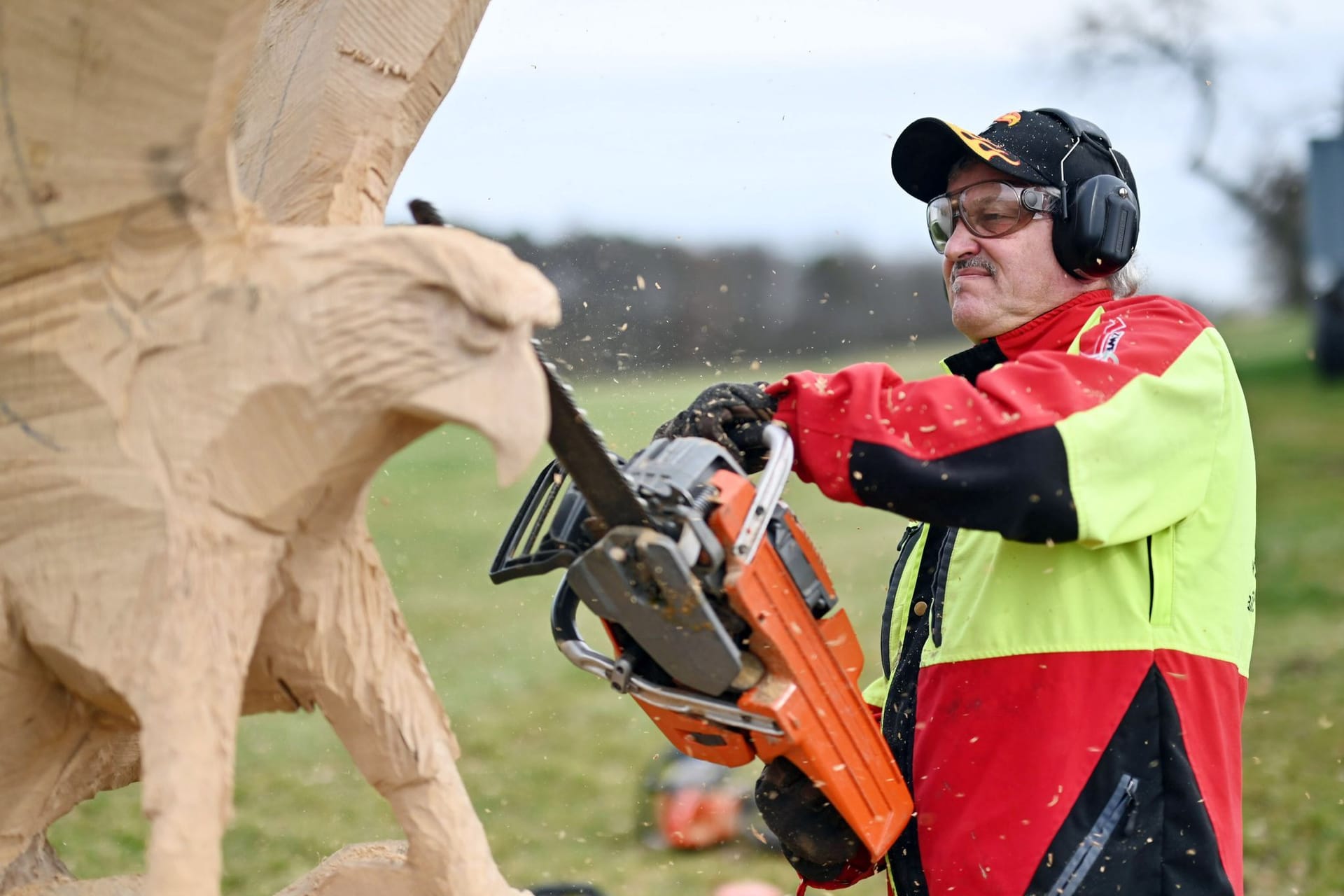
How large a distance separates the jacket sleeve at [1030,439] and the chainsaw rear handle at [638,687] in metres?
0.38

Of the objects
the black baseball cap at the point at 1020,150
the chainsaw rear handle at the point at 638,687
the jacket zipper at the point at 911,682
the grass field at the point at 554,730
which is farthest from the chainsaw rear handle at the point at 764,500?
the black baseball cap at the point at 1020,150

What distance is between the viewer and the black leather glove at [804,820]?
2.28 metres

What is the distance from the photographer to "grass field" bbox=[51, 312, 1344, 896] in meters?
4.54

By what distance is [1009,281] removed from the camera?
2434 mm

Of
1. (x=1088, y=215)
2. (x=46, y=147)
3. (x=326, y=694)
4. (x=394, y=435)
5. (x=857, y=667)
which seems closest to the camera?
(x=46, y=147)

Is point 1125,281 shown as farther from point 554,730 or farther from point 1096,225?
point 554,730

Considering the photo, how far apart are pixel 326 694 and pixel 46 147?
2.53 feet

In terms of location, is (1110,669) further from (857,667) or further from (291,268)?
(291,268)

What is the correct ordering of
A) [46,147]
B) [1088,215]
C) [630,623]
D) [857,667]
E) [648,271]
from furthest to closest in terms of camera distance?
[648,271]
[1088,215]
[857,667]
[630,623]
[46,147]

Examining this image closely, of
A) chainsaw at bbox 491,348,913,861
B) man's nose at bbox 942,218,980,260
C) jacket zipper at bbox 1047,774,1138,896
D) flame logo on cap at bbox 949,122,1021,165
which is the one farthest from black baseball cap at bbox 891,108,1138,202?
jacket zipper at bbox 1047,774,1138,896

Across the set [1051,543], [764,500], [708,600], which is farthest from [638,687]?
[1051,543]

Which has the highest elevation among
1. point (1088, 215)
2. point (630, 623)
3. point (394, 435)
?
point (1088, 215)

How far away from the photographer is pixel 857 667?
7.01 ft

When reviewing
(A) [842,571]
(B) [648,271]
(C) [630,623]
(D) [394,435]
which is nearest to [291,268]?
(D) [394,435]
